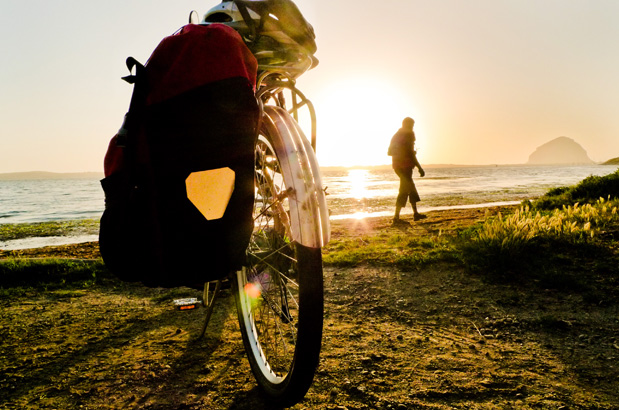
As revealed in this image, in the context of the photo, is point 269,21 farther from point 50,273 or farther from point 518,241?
point 50,273

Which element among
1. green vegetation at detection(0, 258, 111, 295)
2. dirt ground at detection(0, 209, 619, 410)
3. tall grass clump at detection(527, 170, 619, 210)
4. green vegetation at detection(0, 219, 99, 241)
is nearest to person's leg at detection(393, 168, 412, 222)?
tall grass clump at detection(527, 170, 619, 210)

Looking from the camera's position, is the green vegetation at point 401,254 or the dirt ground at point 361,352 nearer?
the dirt ground at point 361,352

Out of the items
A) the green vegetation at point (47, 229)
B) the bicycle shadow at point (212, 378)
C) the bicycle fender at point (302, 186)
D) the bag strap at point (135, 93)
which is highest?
the bag strap at point (135, 93)

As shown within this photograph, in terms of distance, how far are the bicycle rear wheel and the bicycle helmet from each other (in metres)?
→ 0.48

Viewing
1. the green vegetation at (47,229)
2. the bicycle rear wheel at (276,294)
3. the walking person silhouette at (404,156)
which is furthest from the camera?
the green vegetation at (47,229)

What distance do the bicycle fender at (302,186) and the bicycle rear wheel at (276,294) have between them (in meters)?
0.04

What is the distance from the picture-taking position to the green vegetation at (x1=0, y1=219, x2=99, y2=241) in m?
11.5

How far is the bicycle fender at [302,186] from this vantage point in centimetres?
153

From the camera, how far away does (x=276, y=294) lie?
7.35 ft

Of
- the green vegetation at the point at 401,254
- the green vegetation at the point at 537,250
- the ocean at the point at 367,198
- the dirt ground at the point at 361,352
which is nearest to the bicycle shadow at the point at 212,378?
the dirt ground at the point at 361,352

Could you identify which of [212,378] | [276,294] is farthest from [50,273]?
[276,294]

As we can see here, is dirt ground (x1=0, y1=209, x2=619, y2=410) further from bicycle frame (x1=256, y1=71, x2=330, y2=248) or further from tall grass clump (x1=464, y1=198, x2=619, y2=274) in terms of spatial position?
bicycle frame (x1=256, y1=71, x2=330, y2=248)

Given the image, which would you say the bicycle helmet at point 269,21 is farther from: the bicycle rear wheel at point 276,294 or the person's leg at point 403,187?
the person's leg at point 403,187

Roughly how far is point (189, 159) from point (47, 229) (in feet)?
47.0
